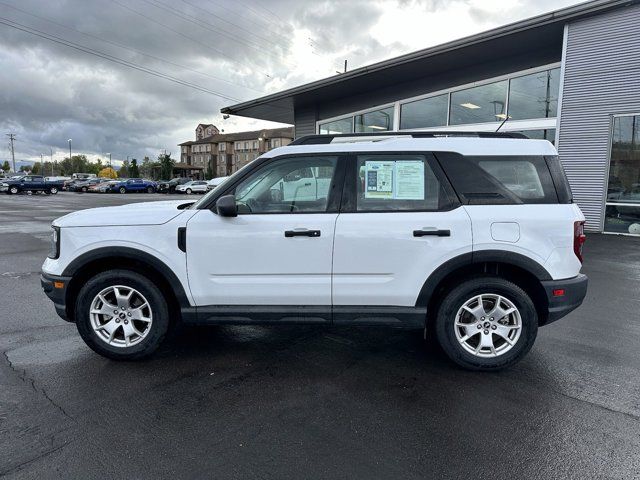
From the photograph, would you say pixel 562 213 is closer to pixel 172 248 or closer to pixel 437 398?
pixel 437 398

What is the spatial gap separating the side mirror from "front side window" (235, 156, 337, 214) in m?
0.11

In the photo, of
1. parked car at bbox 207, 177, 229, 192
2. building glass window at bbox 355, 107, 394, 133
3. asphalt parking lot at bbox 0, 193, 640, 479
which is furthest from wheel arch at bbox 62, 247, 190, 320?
building glass window at bbox 355, 107, 394, 133

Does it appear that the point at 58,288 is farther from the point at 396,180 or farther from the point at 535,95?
the point at 535,95

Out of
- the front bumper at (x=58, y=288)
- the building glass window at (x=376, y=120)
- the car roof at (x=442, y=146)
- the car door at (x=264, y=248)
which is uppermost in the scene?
the building glass window at (x=376, y=120)

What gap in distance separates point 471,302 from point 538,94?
39.5 ft

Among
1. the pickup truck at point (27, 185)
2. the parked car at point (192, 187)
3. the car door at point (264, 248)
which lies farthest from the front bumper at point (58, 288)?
the pickup truck at point (27, 185)

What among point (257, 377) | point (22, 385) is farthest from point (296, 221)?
point (22, 385)

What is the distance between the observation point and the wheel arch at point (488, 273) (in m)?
3.56

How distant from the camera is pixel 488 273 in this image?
3.74 m

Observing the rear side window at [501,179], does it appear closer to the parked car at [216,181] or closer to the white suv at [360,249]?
the white suv at [360,249]

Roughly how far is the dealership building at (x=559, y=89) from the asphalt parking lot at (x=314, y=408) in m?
7.02

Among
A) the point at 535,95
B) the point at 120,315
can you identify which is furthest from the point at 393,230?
the point at 535,95

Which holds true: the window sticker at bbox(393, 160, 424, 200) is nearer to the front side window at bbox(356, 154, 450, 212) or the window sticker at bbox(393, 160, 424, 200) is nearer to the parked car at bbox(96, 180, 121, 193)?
the front side window at bbox(356, 154, 450, 212)

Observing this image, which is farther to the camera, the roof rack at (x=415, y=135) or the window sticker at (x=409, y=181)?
the roof rack at (x=415, y=135)
